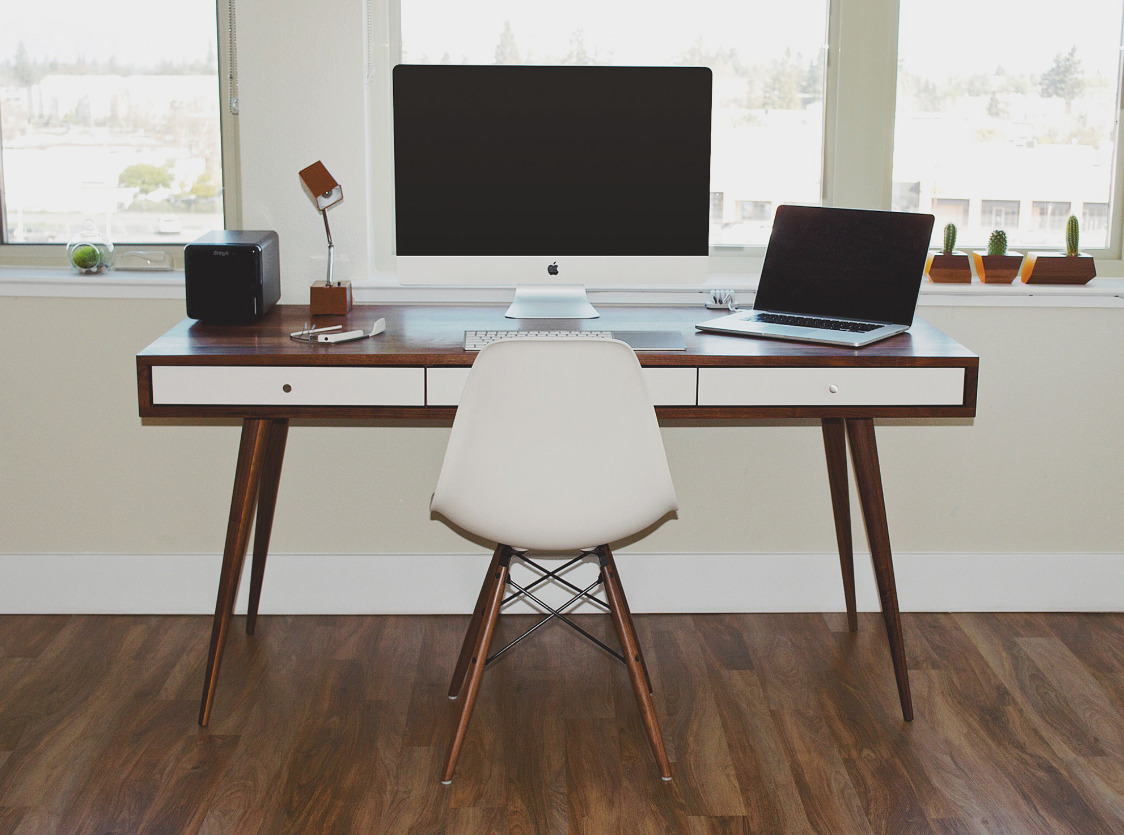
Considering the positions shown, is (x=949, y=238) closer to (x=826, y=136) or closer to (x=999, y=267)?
(x=999, y=267)

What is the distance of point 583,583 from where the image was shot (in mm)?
2887

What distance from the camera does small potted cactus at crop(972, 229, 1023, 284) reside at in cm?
282

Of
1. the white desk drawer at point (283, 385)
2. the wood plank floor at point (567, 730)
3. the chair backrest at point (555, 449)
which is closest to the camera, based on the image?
the chair backrest at point (555, 449)

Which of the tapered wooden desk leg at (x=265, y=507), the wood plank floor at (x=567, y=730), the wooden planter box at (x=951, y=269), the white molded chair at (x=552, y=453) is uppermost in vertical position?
the wooden planter box at (x=951, y=269)

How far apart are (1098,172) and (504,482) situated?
1.90m

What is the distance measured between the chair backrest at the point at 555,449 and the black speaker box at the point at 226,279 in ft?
2.32

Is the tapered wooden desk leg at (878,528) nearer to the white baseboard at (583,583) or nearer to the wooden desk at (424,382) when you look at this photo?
the wooden desk at (424,382)

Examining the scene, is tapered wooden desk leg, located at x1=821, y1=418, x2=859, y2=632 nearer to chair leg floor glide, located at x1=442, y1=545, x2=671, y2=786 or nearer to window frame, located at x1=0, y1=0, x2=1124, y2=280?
window frame, located at x1=0, y1=0, x2=1124, y2=280

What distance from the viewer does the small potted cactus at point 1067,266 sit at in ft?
9.20

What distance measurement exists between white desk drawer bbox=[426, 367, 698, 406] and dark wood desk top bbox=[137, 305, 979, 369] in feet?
0.08

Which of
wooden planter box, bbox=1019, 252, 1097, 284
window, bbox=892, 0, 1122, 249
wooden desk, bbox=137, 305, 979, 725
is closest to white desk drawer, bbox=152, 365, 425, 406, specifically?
wooden desk, bbox=137, 305, 979, 725

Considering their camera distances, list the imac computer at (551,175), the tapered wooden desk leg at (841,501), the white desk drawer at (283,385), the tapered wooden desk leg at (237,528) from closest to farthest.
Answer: the white desk drawer at (283,385) → the tapered wooden desk leg at (237,528) → the imac computer at (551,175) → the tapered wooden desk leg at (841,501)

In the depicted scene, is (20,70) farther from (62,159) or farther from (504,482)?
(504,482)

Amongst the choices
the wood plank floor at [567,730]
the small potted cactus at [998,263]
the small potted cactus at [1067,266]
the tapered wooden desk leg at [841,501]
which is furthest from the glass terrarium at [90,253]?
the small potted cactus at [1067,266]
